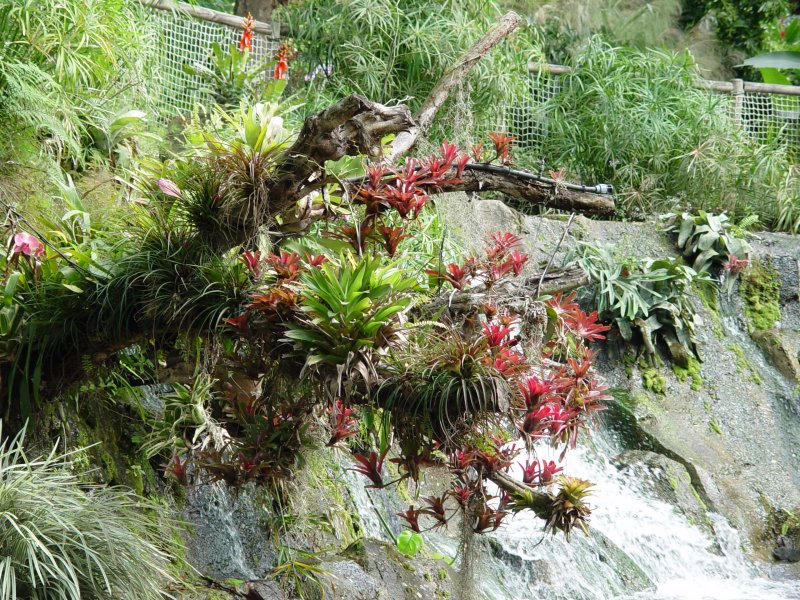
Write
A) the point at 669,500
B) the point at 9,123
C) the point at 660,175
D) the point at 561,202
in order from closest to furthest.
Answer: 1. the point at 561,202
2. the point at 9,123
3. the point at 669,500
4. the point at 660,175

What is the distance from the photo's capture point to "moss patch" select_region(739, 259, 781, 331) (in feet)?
29.1

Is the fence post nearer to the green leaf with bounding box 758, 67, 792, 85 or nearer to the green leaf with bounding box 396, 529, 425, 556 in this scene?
the green leaf with bounding box 758, 67, 792, 85

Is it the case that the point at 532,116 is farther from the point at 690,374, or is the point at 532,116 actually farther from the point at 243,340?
the point at 243,340

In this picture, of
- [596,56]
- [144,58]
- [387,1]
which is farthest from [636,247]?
[144,58]

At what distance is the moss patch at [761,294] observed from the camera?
8.86m

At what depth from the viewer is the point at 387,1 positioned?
8719 mm

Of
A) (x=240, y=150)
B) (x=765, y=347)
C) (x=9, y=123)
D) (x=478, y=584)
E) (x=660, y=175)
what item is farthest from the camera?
(x=660, y=175)

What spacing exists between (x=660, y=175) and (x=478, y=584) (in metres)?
Answer: 6.12

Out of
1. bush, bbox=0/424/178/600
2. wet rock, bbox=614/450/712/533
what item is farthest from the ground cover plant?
wet rock, bbox=614/450/712/533

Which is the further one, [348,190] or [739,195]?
[739,195]

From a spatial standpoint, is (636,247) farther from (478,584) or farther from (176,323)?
(176,323)

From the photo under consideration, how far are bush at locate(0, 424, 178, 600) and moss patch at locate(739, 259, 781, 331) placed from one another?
6890 mm

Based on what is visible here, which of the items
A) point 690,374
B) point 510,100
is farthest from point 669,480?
point 510,100

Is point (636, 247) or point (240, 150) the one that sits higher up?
point (240, 150)
